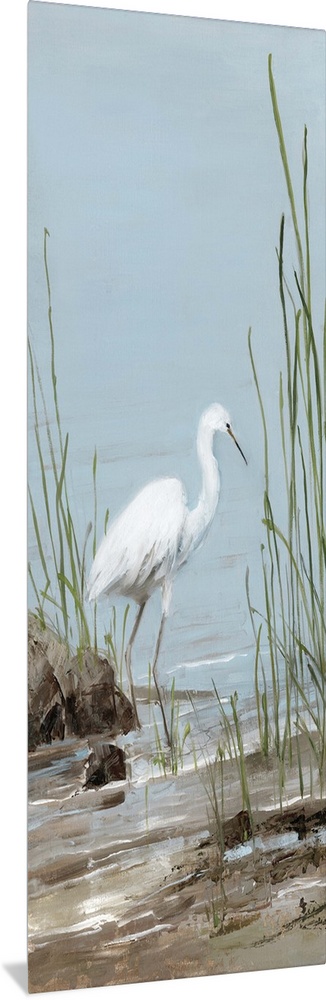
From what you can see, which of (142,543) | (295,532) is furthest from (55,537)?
(295,532)

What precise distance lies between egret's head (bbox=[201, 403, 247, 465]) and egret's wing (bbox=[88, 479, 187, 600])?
0.17 meters

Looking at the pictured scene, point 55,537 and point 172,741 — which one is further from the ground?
point 55,537

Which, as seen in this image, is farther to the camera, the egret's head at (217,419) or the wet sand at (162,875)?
the egret's head at (217,419)

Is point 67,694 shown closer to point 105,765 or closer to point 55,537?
point 105,765

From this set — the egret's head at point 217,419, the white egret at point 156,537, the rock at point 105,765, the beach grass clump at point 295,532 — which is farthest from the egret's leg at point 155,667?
the egret's head at point 217,419

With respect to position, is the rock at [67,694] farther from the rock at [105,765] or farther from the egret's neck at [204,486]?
the egret's neck at [204,486]

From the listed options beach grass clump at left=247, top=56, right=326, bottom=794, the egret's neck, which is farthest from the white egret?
beach grass clump at left=247, top=56, right=326, bottom=794

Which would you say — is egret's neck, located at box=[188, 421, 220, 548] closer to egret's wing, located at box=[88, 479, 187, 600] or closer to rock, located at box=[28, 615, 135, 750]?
egret's wing, located at box=[88, 479, 187, 600]

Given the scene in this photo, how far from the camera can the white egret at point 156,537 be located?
3.03 metres

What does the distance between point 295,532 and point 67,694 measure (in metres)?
0.71

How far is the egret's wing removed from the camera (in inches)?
119

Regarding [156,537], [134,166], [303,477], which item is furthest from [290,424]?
[134,166]

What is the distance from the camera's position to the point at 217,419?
122 inches

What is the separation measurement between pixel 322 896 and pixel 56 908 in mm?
706
